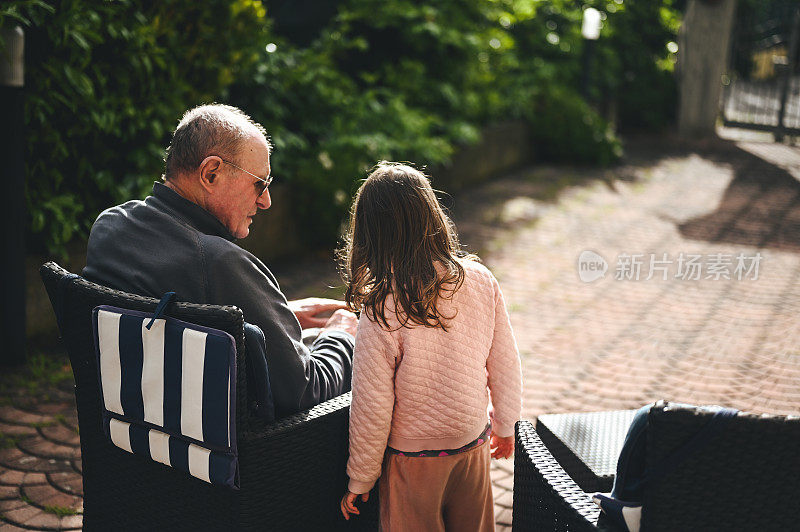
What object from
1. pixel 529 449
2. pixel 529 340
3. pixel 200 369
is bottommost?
pixel 529 340

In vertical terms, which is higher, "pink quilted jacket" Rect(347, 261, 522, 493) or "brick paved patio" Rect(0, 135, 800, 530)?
"pink quilted jacket" Rect(347, 261, 522, 493)

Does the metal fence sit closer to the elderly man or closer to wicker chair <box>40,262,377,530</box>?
the elderly man

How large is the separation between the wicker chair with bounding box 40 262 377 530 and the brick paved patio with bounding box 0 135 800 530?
83 centimetres

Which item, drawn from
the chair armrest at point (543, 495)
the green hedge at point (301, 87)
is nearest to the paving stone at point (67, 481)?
the green hedge at point (301, 87)

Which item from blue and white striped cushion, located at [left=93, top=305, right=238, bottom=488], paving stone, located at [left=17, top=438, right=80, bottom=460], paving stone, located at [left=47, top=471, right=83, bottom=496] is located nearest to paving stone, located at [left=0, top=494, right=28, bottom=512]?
paving stone, located at [left=47, top=471, right=83, bottom=496]

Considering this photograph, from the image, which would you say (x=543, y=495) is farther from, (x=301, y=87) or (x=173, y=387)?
(x=301, y=87)

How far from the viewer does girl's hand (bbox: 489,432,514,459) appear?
7.41ft

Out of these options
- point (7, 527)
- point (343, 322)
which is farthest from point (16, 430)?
point (343, 322)

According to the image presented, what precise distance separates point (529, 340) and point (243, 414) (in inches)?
130

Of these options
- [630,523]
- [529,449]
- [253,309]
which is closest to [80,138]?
[253,309]

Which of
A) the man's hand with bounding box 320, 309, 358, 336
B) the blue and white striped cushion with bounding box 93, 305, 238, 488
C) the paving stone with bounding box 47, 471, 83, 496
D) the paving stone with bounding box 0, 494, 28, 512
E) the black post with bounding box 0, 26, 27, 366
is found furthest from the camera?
the black post with bounding box 0, 26, 27, 366

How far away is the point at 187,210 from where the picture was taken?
2139 millimetres

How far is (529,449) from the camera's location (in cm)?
195

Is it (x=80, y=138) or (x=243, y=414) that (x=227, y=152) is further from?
(x=80, y=138)
